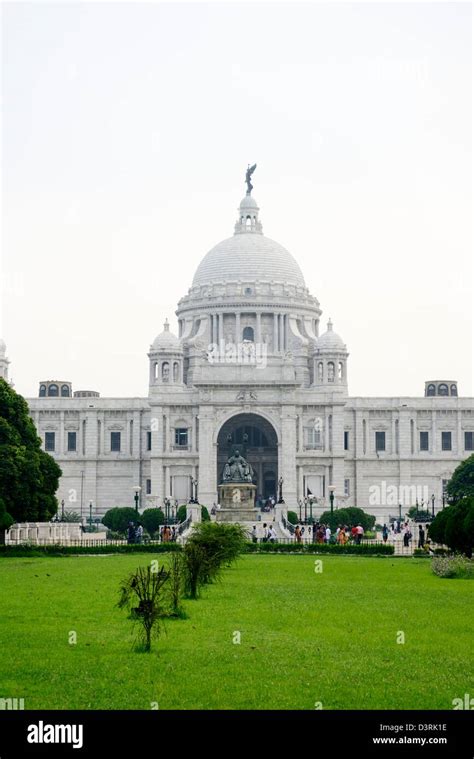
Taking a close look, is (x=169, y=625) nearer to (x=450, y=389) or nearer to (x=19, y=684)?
(x=19, y=684)

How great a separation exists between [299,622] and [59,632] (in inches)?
169

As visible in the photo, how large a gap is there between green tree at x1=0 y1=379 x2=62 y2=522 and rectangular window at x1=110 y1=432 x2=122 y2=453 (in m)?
36.3

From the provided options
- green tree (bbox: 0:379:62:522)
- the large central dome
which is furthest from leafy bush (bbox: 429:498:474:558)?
the large central dome

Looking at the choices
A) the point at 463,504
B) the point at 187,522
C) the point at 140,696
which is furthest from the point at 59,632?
the point at 187,522

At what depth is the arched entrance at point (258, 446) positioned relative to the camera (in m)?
96.0

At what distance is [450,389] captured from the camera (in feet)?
347

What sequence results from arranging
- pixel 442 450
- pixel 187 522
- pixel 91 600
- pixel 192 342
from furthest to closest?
pixel 192 342 → pixel 442 450 → pixel 187 522 → pixel 91 600

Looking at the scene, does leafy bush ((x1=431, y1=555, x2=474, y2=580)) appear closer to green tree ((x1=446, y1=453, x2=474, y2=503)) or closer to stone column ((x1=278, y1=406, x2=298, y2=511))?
green tree ((x1=446, y1=453, x2=474, y2=503))

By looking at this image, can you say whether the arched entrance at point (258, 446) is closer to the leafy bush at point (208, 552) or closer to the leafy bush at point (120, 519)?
the leafy bush at point (120, 519)

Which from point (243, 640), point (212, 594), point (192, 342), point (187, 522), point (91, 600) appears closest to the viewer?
point (243, 640)

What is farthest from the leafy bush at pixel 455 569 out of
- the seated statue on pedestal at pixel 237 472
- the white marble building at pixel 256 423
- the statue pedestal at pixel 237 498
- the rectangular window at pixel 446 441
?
the rectangular window at pixel 446 441

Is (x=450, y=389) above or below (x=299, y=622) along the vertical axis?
above

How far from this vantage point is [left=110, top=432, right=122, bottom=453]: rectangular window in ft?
320

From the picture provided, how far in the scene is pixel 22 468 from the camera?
5691 centimetres
